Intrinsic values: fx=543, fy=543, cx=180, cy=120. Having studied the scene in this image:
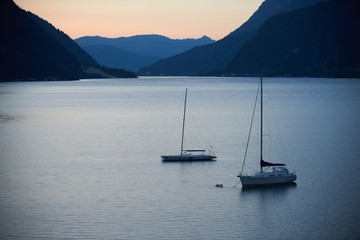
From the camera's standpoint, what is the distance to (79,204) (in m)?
30.3

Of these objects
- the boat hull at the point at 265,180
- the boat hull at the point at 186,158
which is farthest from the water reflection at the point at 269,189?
the boat hull at the point at 186,158

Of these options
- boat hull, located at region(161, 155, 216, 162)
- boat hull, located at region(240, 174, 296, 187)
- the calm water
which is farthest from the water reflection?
boat hull, located at region(161, 155, 216, 162)

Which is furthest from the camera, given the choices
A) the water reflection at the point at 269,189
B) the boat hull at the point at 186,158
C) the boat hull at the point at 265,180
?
the boat hull at the point at 186,158

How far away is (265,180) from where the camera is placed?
33875mm

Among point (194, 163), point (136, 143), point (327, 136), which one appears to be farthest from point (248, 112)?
point (194, 163)

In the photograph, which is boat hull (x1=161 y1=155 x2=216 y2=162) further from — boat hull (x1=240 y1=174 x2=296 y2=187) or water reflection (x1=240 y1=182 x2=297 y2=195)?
water reflection (x1=240 y1=182 x2=297 y2=195)

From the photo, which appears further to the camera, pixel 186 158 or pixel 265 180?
pixel 186 158

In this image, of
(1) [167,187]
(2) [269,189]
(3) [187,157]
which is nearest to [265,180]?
(2) [269,189]

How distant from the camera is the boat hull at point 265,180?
33562mm

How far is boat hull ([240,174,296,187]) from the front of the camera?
110 feet

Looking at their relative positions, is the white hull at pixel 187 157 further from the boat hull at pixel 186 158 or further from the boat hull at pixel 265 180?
the boat hull at pixel 265 180

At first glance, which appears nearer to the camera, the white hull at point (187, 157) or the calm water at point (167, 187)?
the calm water at point (167, 187)

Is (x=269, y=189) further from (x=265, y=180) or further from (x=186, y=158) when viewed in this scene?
(x=186, y=158)

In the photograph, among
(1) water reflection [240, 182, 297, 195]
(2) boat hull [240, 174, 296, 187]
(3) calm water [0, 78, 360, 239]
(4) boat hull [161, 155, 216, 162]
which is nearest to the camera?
(3) calm water [0, 78, 360, 239]
